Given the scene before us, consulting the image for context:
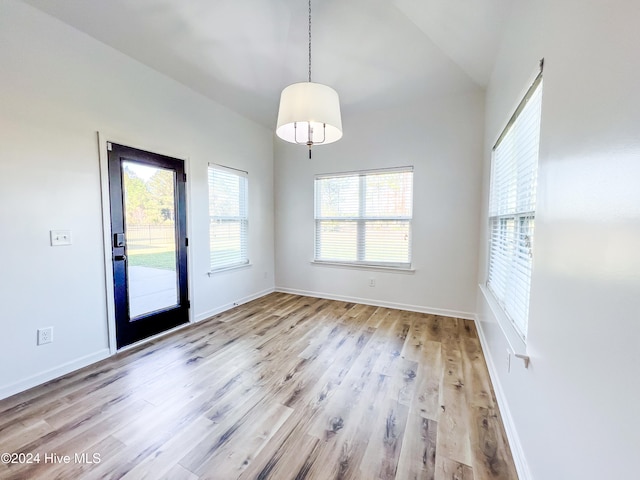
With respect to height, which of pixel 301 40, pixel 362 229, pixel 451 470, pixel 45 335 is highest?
pixel 301 40

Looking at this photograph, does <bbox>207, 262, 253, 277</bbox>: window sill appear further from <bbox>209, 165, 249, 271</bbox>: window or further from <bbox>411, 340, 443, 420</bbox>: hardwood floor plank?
<bbox>411, 340, 443, 420</bbox>: hardwood floor plank

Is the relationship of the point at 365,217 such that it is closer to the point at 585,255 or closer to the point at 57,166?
the point at 585,255

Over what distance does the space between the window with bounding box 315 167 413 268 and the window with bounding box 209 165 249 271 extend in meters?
1.21

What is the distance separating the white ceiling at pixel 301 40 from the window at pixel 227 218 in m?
1.09

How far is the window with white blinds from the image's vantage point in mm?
1538

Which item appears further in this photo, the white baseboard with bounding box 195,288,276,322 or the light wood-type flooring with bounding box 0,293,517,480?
the white baseboard with bounding box 195,288,276,322

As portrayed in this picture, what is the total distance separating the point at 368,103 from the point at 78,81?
10.3ft

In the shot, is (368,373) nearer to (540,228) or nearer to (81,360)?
(540,228)

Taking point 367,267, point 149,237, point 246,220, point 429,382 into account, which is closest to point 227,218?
point 246,220

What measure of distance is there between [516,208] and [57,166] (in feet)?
11.9

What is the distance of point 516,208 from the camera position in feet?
6.09

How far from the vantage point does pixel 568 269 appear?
3.30ft

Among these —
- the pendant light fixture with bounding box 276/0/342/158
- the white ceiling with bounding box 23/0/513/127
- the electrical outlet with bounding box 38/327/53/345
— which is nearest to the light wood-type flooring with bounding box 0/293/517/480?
the electrical outlet with bounding box 38/327/53/345

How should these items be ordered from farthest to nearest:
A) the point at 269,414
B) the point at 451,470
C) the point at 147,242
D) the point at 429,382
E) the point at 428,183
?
the point at 428,183
the point at 147,242
the point at 429,382
the point at 269,414
the point at 451,470
